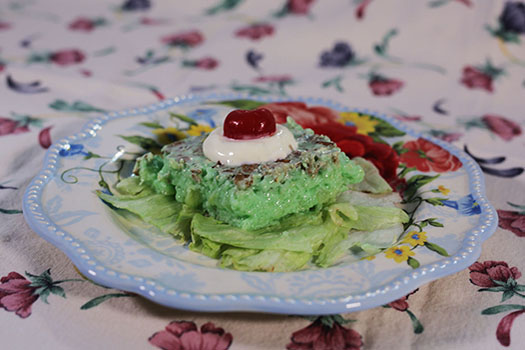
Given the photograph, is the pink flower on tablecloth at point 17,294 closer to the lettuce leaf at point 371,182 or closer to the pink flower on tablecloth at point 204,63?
the lettuce leaf at point 371,182

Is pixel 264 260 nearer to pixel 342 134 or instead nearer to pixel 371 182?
pixel 371 182

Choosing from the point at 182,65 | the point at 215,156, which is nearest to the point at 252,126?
the point at 215,156

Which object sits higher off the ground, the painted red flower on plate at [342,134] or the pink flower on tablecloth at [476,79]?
the painted red flower on plate at [342,134]

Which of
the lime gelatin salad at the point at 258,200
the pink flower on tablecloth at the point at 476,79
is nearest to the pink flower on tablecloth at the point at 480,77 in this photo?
the pink flower on tablecloth at the point at 476,79

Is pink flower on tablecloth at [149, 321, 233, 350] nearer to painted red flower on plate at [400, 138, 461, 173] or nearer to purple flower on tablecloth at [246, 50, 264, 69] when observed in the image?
painted red flower on plate at [400, 138, 461, 173]

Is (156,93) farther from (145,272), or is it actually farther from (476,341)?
(476,341)

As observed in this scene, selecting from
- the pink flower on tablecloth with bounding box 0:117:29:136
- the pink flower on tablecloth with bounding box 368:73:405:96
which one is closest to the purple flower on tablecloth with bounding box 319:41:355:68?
the pink flower on tablecloth with bounding box 368:73:405:96
